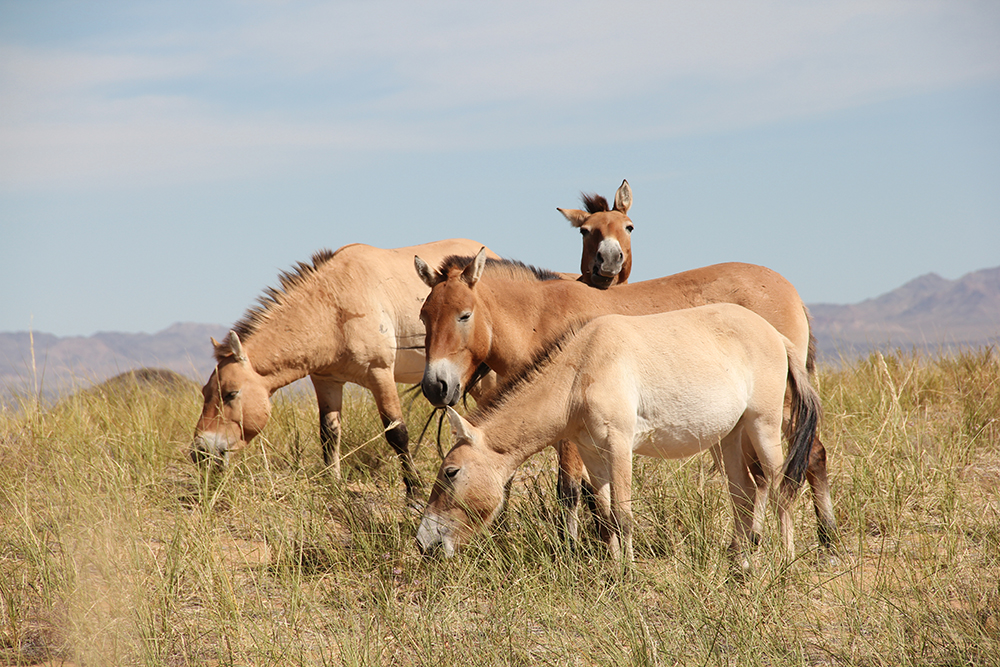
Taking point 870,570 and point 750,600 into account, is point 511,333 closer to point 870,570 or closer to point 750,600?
point 750,600

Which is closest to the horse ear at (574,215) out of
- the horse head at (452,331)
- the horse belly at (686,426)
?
the horse head at (452,331)

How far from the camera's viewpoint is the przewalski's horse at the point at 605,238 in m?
6.25

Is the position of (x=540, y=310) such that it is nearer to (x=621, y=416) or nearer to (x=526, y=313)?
(x=526, y=313)

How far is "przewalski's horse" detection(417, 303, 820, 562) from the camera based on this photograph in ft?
14.4

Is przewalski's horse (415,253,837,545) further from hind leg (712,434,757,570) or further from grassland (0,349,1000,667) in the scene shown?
grassland (0,349,1000,667)

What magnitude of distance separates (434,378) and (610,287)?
5.82 ft

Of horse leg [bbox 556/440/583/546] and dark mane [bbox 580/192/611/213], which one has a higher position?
dark mane [bbox 580/192/611/213]

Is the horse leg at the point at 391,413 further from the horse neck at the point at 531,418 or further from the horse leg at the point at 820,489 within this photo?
the horse leg at the point at 820,489

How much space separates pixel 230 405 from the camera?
23.0ft

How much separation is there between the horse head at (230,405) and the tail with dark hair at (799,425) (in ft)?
14.9

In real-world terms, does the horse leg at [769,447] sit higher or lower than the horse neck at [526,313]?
lower

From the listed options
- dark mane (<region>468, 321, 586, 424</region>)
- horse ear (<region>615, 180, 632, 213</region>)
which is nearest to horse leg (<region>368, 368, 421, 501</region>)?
dark mane (<region>468, 321, 586, 424</region>)

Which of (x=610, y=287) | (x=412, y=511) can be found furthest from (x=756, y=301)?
(x=412, y=511)

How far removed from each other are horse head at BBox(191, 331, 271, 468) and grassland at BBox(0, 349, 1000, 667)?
1.48ft
